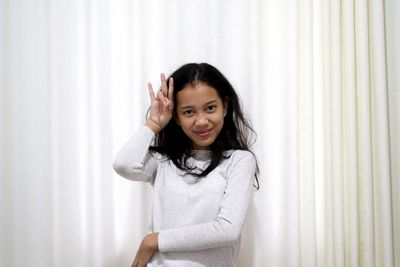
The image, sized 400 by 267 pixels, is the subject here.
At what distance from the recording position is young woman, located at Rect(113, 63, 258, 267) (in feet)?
3.55

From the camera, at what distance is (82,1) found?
143 centimetres

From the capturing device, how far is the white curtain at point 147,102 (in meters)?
1.40

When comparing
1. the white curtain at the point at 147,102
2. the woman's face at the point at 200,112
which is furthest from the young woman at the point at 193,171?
the white curtain at the point at 147,102

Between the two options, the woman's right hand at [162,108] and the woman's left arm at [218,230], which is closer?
the woman's left arm at [218,230]

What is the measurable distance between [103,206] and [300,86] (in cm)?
88

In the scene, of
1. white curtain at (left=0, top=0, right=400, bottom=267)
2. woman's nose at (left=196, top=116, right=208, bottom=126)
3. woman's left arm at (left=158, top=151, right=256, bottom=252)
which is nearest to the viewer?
woman's left arm at (left=158, top=151, right=256, bottom=252)

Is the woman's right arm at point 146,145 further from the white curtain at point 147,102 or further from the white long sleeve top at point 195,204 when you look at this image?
the white curtain at point 147,102

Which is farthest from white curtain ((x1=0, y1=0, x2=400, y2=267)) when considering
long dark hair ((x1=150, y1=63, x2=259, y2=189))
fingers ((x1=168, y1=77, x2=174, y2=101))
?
fingers ((x1=168, y1=77, x2=174, y2=101))

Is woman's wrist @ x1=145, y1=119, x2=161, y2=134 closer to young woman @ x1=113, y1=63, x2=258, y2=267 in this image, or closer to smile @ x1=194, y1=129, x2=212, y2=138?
young woman @ x1=113, y1=63, x2=258, y2=267

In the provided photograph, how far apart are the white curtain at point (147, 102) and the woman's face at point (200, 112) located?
0.25 meters

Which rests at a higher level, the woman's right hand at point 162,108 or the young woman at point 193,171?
the woman's right hand at point 162,108

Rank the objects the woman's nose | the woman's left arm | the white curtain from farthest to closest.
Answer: the white curtain → the woman's nose → the woman's left arm

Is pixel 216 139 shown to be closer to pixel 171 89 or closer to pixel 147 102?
pixel 171 89

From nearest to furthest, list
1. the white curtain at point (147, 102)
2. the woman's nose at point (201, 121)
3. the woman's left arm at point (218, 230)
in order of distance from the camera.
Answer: the woman's left arm at point (218, 230) → the woman's nose at point (201, 121) → the white curtain at point (147, 102)
